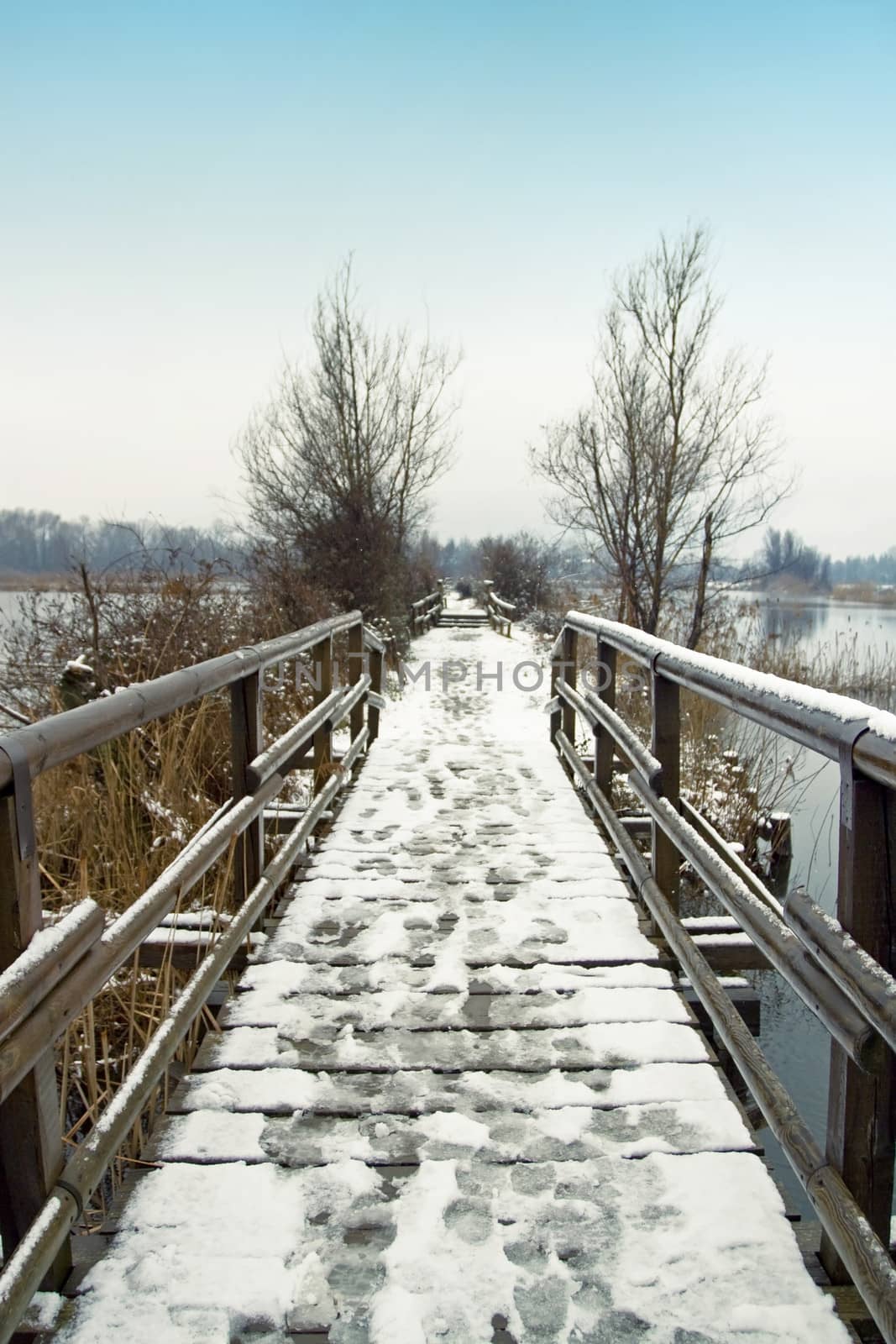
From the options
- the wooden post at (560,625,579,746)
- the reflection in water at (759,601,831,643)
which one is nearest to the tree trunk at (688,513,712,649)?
the reflection in water at (759,601,831,643)

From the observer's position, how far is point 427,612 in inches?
963

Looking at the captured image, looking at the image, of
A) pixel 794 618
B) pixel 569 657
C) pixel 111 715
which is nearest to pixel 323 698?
pixel 569 657

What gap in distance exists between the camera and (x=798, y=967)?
1562mm

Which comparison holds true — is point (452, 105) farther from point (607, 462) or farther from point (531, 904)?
point (531, 904)

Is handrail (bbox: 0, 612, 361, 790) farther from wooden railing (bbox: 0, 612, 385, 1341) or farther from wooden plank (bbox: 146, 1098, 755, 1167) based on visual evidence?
wooden plank (bbox: 146, 1098, 755, 1167)

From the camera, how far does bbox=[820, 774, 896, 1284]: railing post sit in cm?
138

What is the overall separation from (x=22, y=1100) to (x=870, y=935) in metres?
1.43

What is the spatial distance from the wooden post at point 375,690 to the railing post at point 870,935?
5.70 metres

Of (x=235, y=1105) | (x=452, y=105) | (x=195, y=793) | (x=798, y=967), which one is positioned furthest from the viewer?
(x=452, y=105)

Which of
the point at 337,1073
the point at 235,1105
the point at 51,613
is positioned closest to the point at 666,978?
the point at 337,1073

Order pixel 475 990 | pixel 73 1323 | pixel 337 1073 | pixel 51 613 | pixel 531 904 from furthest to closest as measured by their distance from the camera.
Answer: pixel 51 613 → pixel 531 904 → pixel 475 990 → pixel 337 1073 → pixel 73 1323

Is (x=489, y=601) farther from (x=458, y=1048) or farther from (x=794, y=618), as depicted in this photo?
(x=458, y=1048)

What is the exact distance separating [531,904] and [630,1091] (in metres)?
1.29

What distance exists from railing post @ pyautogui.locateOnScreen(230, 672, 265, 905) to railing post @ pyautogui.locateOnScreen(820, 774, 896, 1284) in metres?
1.96
